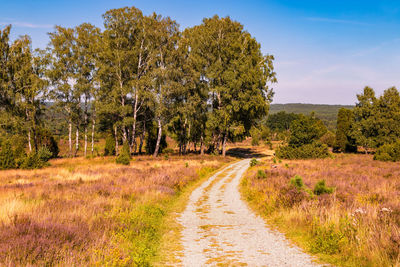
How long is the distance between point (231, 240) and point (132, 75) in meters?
33.5

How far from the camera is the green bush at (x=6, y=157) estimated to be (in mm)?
25297

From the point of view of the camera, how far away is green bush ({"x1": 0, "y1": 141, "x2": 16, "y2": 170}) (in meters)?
25.3

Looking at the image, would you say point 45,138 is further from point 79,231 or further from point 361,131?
point 361,131

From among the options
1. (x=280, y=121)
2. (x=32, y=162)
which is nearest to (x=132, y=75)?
(x=32, y=162)

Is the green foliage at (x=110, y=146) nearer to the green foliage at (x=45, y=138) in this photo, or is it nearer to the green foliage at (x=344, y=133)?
the green foliage at (x=45, y=138)

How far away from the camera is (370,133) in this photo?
5000 centimetres

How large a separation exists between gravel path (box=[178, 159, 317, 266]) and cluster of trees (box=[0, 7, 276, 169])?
25674 mm

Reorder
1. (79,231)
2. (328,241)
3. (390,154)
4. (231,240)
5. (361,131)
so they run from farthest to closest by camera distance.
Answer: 1. (361,131)
2. (390,154)
3. (231,240)
4. (328,241)
5. (79,231)

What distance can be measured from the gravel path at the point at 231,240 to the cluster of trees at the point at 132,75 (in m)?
25.7

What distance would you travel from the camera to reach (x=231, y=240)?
23.9ft

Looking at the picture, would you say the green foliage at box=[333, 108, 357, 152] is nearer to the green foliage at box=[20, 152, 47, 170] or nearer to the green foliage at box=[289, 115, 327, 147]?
the green foliage at box=[289, 115, 327, 147]

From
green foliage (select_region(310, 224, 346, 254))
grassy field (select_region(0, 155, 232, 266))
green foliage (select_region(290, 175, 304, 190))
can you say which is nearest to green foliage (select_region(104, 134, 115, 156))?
grassy field (select_region(0, 155, 232, 266))

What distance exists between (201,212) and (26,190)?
Result: 906 cm

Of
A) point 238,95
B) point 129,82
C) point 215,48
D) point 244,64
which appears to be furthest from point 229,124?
point 129,82
